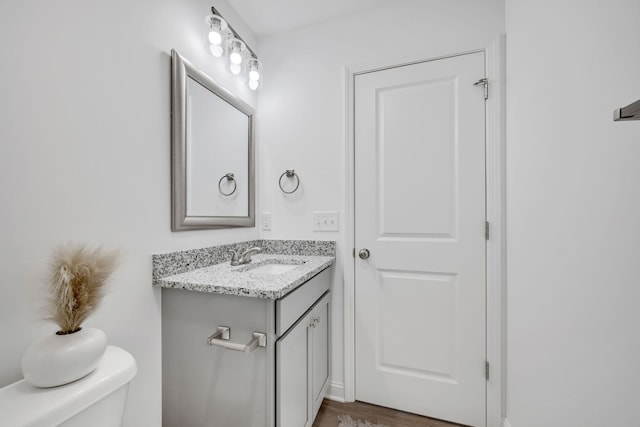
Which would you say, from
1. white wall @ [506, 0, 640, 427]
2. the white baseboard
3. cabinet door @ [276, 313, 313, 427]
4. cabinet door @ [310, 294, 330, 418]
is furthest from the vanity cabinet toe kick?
white wall @ [506, 0, 640, 427]

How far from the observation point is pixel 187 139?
124 cm

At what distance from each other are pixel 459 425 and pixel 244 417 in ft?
3.92

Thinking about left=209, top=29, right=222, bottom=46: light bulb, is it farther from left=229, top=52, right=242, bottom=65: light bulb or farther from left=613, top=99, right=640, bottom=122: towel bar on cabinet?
left=613, top=99, right=640, bottom=122: towel bar on cabinet

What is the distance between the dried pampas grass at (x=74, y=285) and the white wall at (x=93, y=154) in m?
0.14

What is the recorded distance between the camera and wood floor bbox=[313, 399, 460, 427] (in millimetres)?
1426

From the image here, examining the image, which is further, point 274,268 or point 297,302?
point 274,268

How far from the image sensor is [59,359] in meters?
0.60

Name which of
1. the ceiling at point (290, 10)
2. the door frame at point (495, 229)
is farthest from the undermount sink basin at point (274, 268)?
the ceiling at point (290, 10)

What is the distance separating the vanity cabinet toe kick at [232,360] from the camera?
3.24ft

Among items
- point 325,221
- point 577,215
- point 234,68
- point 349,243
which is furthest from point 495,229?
point 234,68

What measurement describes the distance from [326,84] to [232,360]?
5.34 ft

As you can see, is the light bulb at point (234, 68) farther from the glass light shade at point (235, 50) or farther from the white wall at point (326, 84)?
the white wall at point (326, 84)

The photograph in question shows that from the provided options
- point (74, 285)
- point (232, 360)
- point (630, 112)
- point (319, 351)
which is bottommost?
point (319, 351)

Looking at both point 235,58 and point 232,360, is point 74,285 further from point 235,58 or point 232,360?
point 235,58
